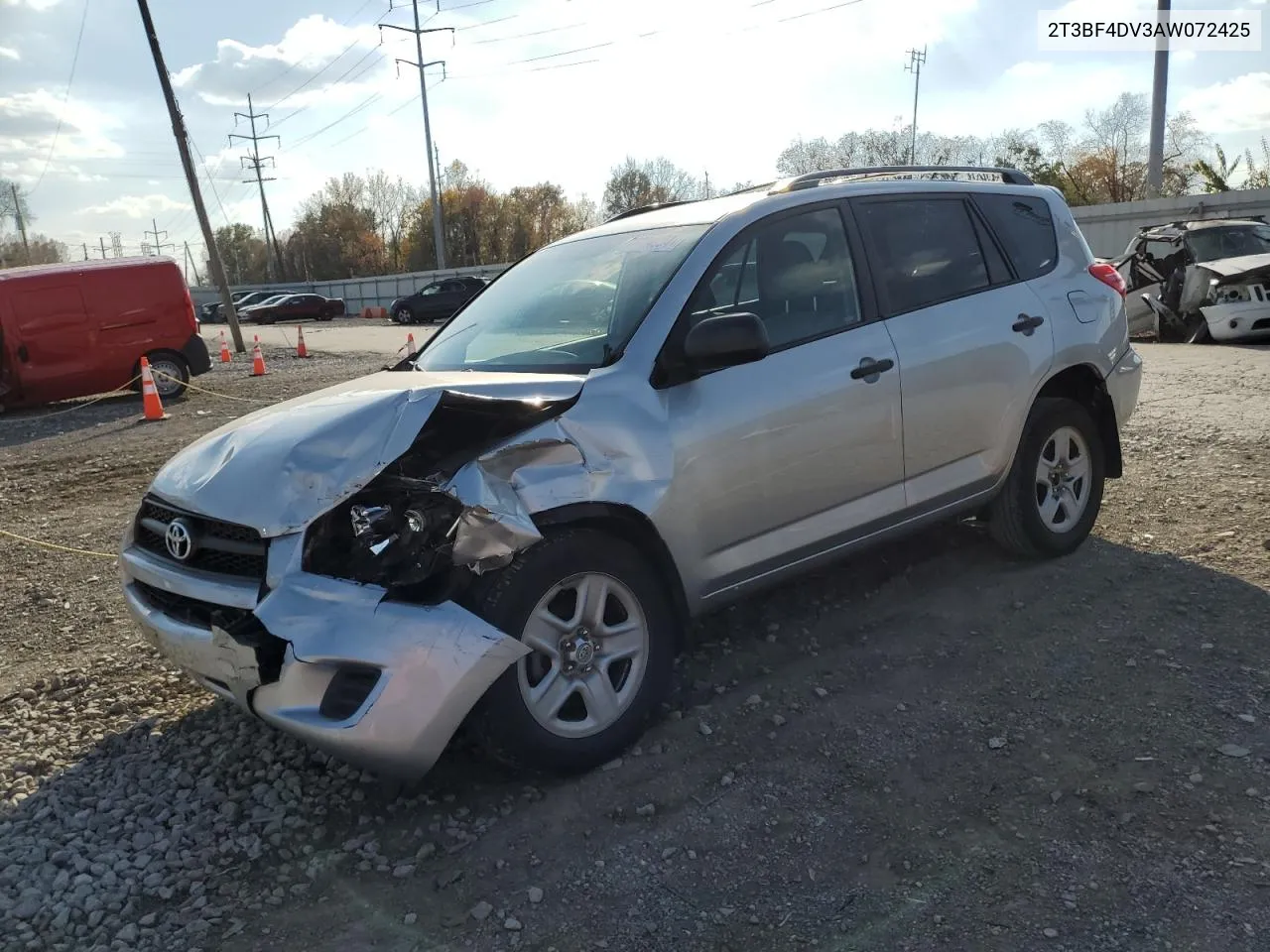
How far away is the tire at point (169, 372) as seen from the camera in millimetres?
14781

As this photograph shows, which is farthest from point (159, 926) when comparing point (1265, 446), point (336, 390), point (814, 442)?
point (1265, 446)

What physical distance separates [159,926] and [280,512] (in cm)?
119

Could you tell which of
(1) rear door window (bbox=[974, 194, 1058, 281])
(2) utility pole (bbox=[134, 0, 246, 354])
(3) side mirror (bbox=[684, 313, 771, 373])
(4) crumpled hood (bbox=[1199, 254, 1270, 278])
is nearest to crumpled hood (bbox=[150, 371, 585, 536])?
(3) side mirror (bbox=[684, 313, 771, 373])

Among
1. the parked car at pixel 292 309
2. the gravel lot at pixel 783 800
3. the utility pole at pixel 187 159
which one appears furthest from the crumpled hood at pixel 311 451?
the parked car at pixel 292 309

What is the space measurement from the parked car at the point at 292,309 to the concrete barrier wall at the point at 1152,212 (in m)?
33.5

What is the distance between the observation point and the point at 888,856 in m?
2.77

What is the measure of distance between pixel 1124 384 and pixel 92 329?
1383 centimetres

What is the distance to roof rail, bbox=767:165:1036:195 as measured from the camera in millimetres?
4305

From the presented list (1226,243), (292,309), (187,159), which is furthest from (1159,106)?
(292,309)

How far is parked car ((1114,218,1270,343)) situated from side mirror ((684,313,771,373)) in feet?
41.2

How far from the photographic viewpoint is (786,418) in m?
3.70

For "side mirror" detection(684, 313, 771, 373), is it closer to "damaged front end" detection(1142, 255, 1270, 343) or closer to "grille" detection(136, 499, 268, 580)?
"grille" detection(136, 499, 268, 580)

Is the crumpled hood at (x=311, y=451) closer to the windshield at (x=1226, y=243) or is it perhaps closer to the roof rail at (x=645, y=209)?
the roof rail at (x=645, y=209)

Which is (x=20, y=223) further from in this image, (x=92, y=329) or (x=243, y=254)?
(x=92, y=329)
